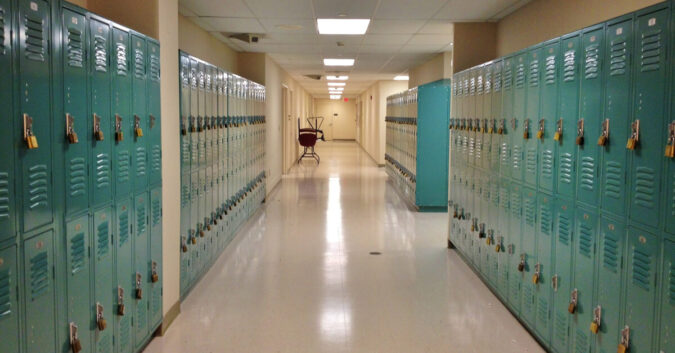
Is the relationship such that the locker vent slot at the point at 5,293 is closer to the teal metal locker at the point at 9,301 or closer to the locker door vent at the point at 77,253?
the teal metal locker at the point at 9,301

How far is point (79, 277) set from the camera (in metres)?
2.55

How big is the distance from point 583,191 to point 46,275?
2646mm

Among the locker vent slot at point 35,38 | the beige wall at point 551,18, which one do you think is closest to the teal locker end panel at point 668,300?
the beige wall at point 551,18

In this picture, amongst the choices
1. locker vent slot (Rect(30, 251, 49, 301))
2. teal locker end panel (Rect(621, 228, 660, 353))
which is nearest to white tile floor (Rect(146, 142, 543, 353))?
teal locker end panel (Rect(621, 228, 660, 353))

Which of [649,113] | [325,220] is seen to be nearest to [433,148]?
[325,220]

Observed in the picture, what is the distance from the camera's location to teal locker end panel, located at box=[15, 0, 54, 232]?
2.04 metres

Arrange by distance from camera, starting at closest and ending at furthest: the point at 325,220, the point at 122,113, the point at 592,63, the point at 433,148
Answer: the point at 592,63, the point at 122,113, the point at 325,220, the point at 433,148

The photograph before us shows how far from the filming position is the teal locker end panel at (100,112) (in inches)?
106

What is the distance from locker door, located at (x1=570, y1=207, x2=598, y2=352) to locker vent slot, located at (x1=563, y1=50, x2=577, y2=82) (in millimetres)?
760

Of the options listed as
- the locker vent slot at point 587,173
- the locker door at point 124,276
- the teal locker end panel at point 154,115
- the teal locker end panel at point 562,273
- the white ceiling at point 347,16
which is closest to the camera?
the locker vent slot at point 587,173

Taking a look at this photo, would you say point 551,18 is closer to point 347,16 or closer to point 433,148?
point 347,16

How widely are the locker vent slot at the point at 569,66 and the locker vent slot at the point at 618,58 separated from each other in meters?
0.42

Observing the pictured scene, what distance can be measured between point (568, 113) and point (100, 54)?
2581 mm

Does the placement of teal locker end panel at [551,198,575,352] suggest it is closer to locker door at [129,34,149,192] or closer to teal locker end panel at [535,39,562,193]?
teal locker end panel at [535,39,562,193]
